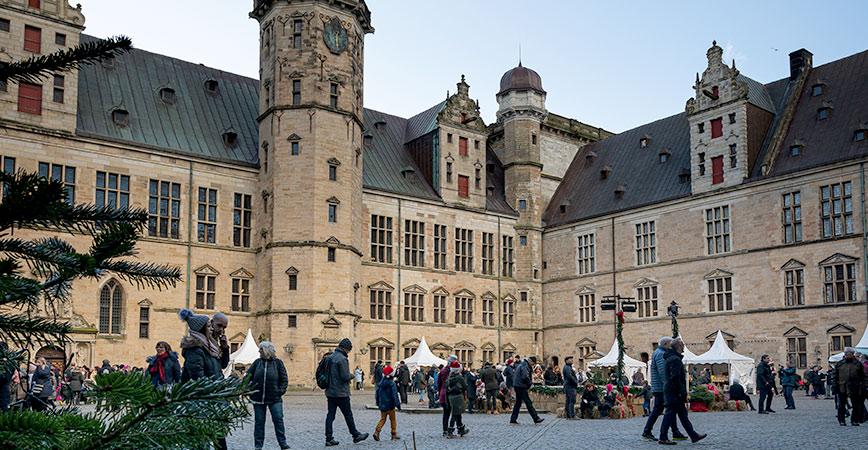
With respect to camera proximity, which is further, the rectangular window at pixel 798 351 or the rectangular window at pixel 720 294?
the rectangular window at pixel 720 294

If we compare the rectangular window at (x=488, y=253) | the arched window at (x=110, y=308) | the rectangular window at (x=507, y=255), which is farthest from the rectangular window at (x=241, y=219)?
the rectangular window at (x=507, y=255)

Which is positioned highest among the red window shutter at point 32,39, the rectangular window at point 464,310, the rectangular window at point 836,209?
the red window shutter at point 32,39

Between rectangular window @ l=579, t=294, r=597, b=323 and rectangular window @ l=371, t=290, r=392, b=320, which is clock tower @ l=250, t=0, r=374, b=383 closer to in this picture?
rectangular window @ l=371, t=290, r=392, b=320

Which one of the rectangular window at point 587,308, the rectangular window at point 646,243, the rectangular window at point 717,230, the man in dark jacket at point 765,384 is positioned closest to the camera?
the man in dark jacket at point 765,384

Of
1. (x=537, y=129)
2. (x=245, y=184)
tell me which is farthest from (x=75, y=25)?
(x=537, y=129)

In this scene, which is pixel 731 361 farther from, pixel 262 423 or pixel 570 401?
pixel 262 423

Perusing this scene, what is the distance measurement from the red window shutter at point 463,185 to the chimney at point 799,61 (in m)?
19.2

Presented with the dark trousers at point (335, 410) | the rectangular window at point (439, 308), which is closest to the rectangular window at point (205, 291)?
the rectangular window at point (439, 308)

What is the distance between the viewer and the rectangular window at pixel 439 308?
48.4 metres

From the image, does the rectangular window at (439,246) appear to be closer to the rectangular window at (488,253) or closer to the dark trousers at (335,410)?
the rectangular window at (488,253)

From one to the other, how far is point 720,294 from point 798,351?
5.15 meters

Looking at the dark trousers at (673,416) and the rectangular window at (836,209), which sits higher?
the rectangular window at (836,209)

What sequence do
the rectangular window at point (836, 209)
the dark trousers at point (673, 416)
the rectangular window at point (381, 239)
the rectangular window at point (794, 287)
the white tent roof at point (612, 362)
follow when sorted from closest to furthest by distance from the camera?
the dark trousers at point (673, 416) < the white tent roof at point (612, 362) < the rectangular window at point (836, 209) < the rectangular window at point (794, 287) < the rectangular window at point (381, 239)

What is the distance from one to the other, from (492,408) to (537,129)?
31.2 m
